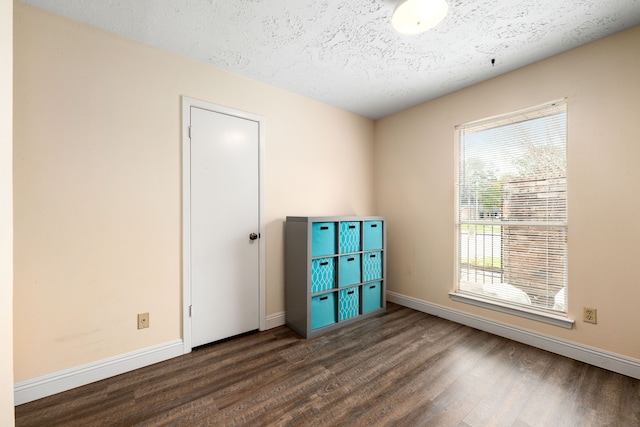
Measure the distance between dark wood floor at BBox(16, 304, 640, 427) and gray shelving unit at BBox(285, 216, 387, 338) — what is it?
1.07 feet

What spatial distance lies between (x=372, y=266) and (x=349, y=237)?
0.50 m

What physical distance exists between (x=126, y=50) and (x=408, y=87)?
2461 millimetres

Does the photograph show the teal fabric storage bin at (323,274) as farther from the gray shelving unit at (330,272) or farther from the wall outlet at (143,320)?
the wall outlet at (143,320)

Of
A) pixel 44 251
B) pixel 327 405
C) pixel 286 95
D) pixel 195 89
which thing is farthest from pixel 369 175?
pixel 44 251

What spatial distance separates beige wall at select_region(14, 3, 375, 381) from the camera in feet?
5.28

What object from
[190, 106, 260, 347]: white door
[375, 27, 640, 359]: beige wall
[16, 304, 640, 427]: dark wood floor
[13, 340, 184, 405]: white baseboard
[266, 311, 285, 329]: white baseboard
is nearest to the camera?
[16, 304, 640, 427]: dark wood floor

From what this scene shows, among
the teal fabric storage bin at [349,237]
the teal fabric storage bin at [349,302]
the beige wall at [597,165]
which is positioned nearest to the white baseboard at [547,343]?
the beige wall at [597,165]

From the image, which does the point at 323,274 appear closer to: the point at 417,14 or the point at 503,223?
the point at 503,223

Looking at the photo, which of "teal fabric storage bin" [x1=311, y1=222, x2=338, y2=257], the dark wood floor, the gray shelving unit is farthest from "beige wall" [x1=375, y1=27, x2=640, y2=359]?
"teal fabric storage bin" [x1=311, y1=222, x2=338, y2=257]

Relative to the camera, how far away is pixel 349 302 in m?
2.75

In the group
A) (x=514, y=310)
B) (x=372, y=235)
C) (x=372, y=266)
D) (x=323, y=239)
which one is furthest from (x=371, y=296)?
(x=514, y=310)

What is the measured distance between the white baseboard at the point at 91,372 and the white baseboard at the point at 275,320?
2.57 feet

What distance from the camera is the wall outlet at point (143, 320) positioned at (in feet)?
6.39

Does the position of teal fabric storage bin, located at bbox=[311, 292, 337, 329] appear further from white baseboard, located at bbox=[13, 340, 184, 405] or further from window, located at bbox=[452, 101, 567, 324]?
window, located at bbox=[452, 101, 567, 324]
